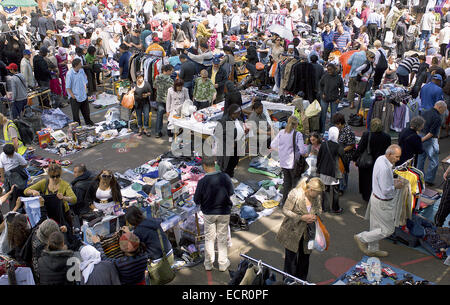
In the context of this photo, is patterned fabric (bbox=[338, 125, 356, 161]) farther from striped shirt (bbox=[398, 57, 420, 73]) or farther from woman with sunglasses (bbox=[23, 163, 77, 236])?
striped shirt (bbox=[398, 57, 420, 73])

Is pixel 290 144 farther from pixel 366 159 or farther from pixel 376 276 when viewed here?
pixel 376 276

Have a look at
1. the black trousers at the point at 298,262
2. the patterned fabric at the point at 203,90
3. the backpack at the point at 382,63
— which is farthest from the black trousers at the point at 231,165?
the backpack at the point at 382,63

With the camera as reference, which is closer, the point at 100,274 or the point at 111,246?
the point at 100,274

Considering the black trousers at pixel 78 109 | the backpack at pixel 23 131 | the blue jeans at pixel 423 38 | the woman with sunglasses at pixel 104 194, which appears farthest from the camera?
the blue jeans at pixel 423 38

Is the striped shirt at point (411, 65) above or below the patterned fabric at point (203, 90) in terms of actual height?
above

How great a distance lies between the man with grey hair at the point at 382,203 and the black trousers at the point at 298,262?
139 centimetres

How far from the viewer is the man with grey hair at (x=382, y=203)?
23.2 ft

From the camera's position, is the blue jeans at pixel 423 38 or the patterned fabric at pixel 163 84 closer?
the patterned fabric at pixel 163 84

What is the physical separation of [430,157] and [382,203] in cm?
279

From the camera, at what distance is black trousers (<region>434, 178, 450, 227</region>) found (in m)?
7.57

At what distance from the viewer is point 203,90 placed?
11750 mm

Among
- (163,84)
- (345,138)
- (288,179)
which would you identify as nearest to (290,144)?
(288,179)

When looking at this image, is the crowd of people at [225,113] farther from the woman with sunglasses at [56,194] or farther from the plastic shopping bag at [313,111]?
the plastic shopping bag at [313,111]

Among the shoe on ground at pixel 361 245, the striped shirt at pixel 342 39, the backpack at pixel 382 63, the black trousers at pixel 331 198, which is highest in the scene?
the striped shirt at pixel 342 39
